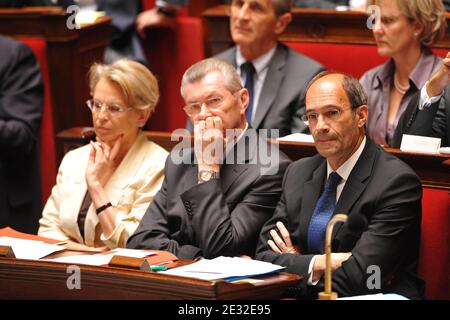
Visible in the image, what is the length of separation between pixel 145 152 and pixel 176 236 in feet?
1.63

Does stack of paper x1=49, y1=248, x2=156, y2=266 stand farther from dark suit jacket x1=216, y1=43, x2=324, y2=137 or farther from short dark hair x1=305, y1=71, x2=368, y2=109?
dark suit jacket x1=216, y1=43, x2=324, y2=137

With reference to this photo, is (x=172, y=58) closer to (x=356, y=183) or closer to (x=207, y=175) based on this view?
(x=207, y=175)

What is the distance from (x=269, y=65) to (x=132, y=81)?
875 millimetres

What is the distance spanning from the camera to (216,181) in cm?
303

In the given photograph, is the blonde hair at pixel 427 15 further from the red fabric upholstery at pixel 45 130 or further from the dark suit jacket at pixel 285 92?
the red fabric upholstery at pixel 45 130

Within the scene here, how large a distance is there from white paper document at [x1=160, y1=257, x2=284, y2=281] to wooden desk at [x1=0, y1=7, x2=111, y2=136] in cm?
203

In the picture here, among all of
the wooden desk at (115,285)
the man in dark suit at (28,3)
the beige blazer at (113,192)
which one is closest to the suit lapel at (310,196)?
the wooden desk at (115,285)

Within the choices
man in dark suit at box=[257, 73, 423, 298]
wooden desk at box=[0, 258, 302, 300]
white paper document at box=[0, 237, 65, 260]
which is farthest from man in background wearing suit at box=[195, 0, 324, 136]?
wooden desk at box=[0, 258, 302, 300]

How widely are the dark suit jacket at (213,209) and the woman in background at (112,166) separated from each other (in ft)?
0.69

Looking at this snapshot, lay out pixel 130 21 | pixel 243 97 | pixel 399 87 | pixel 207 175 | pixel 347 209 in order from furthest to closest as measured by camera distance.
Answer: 1. pixel 130 21
2. pixel 399 87
3. pixel 243 97
4. pixel 207 175
5. pixel 347 209

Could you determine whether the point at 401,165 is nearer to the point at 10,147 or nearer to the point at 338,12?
the point at 338,12

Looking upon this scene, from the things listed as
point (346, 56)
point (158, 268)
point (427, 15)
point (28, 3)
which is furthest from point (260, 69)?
point (158, 268)

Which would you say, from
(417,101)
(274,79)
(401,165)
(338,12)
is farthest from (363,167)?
(338,12)

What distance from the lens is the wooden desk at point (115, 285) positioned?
2297mm
